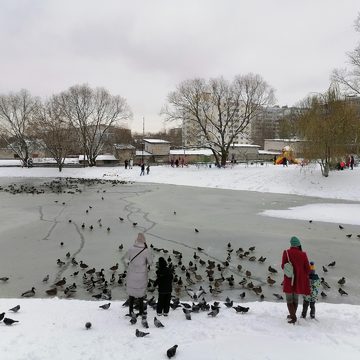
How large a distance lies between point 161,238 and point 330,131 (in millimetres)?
21513

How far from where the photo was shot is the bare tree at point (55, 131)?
5184 centimetres

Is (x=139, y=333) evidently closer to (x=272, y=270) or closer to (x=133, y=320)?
(x=133, y=320)

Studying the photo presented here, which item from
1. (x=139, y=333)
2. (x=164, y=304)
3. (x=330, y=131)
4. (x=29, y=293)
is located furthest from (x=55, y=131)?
(x=139, y=333)

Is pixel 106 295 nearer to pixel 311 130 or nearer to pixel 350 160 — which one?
pixel 311 130

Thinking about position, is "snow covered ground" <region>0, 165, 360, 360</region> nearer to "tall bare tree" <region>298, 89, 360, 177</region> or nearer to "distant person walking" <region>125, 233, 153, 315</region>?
"distant person walking" <region>125, 233, 153, 315</region>

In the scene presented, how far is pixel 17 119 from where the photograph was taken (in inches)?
2331

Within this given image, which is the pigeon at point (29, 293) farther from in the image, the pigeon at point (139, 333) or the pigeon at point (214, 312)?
the pigeon at point (214, 312)

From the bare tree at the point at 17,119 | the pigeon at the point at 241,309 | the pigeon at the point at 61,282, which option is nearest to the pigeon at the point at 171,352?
the pigeon at the point at 241,309

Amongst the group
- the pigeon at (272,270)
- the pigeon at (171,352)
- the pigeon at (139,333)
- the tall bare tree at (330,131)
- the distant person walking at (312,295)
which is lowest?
the pigeon at (272,270)

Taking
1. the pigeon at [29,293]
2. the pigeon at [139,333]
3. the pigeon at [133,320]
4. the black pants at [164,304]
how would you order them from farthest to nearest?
the pigeon at [29,293]
the black pants at [164,304]
the pigeon at [133,320]
the pigeon at [139,333]

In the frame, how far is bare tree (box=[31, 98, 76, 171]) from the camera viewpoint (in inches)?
2041

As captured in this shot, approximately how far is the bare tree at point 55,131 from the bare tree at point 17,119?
12.6 ft

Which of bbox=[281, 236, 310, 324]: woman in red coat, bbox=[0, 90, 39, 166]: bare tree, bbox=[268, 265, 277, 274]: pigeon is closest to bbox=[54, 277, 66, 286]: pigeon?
bbox=[281, 236, 310, 324]: woman in red coat

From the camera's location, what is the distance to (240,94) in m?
48.0
